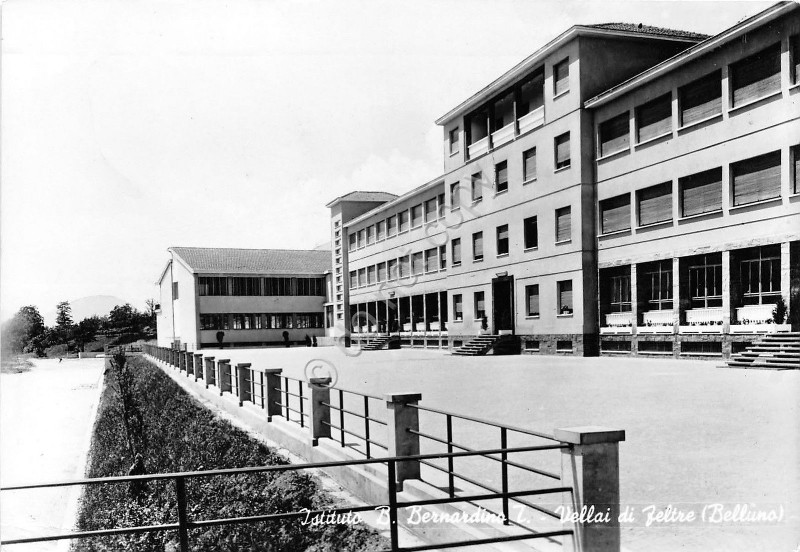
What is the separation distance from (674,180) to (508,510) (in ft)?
58.8

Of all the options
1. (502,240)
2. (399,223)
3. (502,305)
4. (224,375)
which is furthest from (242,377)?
(399,223)

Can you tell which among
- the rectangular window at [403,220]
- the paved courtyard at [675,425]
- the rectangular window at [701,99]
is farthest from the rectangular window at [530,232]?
the rectangular window at [403,220]

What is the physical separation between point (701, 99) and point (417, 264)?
2322 cm

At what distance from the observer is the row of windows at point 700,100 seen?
16984 millimetres

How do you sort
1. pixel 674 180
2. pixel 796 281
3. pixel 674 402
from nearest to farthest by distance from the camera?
pixel 674 402 → pixel 796 281 → pixel 674 180

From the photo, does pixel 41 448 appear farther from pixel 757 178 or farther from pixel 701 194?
pixel 757 178

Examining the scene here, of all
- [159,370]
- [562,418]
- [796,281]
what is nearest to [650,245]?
[796,281]

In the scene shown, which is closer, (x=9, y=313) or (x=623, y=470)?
(x=9, y=313)

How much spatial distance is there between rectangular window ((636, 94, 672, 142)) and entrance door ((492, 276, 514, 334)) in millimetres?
9374

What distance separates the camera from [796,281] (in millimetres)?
16391

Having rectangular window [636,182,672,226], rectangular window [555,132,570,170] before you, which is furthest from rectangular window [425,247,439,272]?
rectangular window [636,182,672,226]

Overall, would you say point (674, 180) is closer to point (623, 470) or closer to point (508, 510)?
point (623, 470)

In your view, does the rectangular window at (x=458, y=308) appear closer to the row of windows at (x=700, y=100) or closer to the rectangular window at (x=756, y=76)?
the row of windows at (x=700, y=100)

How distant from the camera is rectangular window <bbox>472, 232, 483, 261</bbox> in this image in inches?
1232
